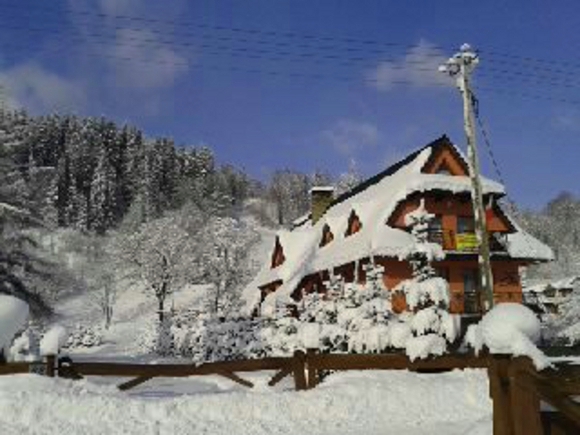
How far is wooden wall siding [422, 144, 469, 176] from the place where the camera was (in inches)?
1419

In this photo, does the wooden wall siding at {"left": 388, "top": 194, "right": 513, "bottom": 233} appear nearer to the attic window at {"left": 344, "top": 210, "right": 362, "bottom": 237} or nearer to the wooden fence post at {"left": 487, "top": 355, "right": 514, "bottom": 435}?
the attic window at {"left": 344, "top": 210, "right": 362, "bottom": 237}

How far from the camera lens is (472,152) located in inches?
920

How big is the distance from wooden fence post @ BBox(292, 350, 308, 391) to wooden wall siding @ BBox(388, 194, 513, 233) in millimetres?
20985

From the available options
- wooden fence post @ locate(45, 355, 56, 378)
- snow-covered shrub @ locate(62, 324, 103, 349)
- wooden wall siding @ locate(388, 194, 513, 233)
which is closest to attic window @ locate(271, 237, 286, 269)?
wooden wall siding @ locate(388, 194, 513, 233)

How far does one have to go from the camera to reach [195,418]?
440 inches

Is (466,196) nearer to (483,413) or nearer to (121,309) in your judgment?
(483,413)

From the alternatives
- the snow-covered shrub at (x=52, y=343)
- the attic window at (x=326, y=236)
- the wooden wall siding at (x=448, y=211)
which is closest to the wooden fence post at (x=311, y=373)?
the snow-covered shrub at (x=52, y=343)

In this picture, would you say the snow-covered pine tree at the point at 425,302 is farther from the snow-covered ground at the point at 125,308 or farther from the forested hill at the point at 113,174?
the forested hill at the point at 113,174

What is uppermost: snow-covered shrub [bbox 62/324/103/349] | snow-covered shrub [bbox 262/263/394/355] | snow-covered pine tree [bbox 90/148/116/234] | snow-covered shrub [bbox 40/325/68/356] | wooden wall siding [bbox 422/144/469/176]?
snow-covered pine tree [bbox 90/148/116/234]

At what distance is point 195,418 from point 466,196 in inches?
1065

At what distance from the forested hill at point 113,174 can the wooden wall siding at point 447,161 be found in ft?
234

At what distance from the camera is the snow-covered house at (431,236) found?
111 feet

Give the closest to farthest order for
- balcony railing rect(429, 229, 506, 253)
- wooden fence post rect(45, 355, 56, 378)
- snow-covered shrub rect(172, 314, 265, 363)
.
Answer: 1. wooden fence post rect(45, 355, 56, 378)
2. snow-covered shrub rect(172, 314, 265, 363)
3. balcony railing rect(429, 229, 506, 253)

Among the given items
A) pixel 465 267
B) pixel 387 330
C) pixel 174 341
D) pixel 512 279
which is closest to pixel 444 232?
pixel 465 267
